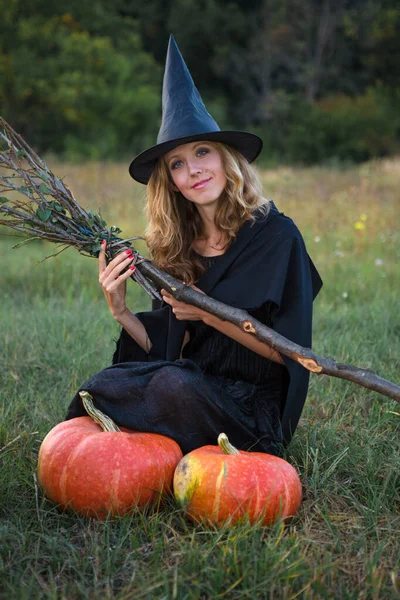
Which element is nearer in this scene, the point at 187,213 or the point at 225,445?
the point at 225,445

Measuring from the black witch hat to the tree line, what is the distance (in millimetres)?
19371

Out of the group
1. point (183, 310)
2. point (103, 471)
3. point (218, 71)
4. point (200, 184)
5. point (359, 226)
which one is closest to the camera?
point (103, 471)

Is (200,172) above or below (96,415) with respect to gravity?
above

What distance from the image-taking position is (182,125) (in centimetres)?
311

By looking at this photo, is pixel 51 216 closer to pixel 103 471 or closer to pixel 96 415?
pixel 96 415

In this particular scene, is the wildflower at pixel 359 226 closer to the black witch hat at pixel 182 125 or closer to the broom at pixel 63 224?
the black witch hat at pixel 182 125

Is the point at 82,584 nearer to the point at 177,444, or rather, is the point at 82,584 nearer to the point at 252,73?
the point at 177,444

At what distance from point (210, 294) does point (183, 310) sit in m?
0.14

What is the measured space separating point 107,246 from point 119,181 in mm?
12069

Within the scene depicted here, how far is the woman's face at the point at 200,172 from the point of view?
3178 millimetres

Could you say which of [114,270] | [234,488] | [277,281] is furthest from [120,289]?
[234,488]

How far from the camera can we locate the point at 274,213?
3250 millimetres

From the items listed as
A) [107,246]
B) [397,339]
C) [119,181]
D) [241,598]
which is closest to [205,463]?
[241,598]

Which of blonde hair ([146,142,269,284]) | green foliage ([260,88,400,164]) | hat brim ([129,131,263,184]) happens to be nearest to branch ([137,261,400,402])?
blonde hair ([146,142,269,284])
